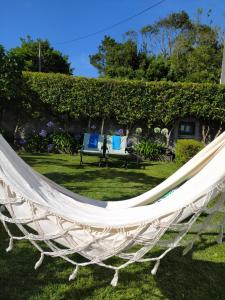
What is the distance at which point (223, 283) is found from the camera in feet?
10.0

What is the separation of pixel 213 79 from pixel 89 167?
1480 centimetres

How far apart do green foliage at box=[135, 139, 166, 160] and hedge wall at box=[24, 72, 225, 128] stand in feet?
2.59

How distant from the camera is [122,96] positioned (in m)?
10.7

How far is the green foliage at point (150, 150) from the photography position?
10.3m

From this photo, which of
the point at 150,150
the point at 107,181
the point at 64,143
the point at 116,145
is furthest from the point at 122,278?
the point at 64,143

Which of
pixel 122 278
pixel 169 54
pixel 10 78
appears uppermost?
pixel 169 54

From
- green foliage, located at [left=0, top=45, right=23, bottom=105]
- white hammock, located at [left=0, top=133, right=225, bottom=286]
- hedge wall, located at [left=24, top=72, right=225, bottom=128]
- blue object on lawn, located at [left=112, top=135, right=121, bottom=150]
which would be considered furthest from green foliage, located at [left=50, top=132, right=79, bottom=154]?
white hammock, located at [left=0, top=133, right=225, bottom=286]

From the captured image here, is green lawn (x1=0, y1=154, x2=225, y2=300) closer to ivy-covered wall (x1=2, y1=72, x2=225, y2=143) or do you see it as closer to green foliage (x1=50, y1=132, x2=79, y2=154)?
green foliage (x1=50, y1=132, x2=79, y2=154)

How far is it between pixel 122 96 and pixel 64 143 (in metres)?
2.03

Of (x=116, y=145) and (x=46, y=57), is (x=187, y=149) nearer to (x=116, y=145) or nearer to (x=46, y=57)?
(x=116, y=145)

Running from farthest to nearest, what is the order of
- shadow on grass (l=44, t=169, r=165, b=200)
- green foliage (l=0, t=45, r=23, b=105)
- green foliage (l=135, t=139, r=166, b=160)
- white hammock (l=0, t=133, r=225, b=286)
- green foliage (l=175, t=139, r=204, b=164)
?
1. green foliage (l=135, t=139, r=166, b=160)
2. green foliage (l=175, t=139, r=204, b=164)
3. green foliage (l=0, t=45, r=23, b=105)
4. shadow on grass (l=44, t=169, r=165, b=200)
5. white hammock (l=0, t=133, r=225, b=286)

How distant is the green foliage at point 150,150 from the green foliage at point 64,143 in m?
1.69

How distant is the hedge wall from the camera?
10.6m

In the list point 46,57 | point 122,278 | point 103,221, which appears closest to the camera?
point 103,221
